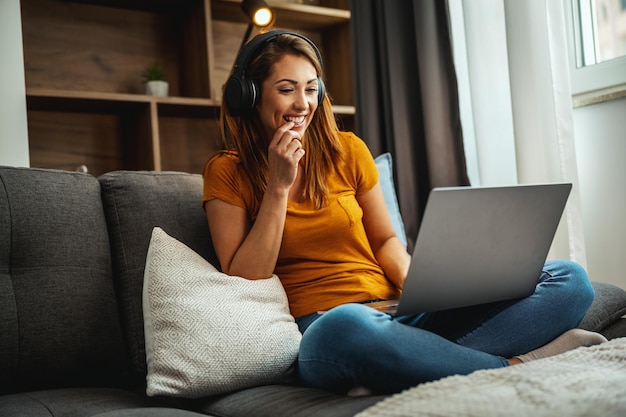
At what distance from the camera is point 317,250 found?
5.00 ft

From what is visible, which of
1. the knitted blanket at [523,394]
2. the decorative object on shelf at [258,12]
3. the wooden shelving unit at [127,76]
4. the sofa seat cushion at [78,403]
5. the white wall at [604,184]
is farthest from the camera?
the wooden shelving unit at [127,76]

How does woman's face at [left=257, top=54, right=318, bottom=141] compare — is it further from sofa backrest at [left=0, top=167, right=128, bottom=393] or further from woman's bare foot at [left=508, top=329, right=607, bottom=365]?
woman's bare foot at [left=508, top=329, right=607, bottom=365]

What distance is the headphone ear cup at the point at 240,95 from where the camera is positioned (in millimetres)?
1533

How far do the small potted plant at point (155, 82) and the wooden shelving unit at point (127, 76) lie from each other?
0.05 m

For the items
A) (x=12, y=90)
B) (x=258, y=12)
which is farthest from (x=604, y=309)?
(x=12, y=90)

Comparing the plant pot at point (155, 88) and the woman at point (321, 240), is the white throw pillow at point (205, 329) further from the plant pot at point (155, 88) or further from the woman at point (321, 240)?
the plant pot at point (155, 88)

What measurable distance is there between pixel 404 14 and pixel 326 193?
1204 mm

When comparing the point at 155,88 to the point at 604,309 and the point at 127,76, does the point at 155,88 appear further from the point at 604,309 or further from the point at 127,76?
the point at 604,309

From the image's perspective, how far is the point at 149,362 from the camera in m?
1.23

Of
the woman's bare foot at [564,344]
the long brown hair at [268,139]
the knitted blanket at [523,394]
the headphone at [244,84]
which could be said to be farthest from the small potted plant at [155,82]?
the knitted blanket at [523,394]

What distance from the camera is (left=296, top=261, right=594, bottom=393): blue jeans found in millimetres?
1094

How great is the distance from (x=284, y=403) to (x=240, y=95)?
2.28 ft

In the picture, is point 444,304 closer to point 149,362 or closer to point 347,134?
point 149,362

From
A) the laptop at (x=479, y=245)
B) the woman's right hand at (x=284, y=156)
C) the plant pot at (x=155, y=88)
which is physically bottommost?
the laptop at (x=479, y=245)
